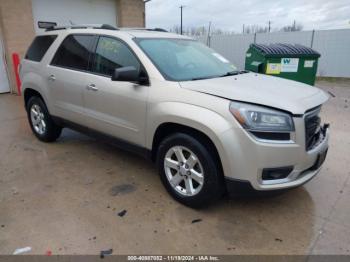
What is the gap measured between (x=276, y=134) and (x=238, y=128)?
0.33 m

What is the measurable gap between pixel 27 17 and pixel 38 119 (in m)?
5.44

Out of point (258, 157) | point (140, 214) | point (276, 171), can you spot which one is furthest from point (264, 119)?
point (140, 214)

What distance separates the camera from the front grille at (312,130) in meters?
2.71

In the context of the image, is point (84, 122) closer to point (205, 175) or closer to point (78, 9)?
point (205, 175)

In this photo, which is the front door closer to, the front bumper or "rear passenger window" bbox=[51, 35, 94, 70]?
"rear passenger window" bbox=[51, 35, 94, 70]

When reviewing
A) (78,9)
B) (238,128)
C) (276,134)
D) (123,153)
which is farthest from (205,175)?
(78,9)

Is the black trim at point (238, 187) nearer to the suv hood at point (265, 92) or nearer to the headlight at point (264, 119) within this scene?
the headlight at point (264, 119)

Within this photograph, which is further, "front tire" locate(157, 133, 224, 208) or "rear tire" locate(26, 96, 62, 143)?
"rear tire" locate(26, 96, 62, 143)

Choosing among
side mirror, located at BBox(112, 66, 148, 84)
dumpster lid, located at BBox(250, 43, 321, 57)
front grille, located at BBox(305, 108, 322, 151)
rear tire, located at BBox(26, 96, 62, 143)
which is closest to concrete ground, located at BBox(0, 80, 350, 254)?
rear tire, located at BBox(26, 96, 62, 143)

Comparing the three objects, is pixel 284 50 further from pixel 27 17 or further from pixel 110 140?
pixel 27 17

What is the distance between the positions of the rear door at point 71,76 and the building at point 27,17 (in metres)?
4.83

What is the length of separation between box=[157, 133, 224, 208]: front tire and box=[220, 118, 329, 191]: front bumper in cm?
17

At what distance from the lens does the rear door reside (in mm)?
3964

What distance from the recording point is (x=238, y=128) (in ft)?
8.37
